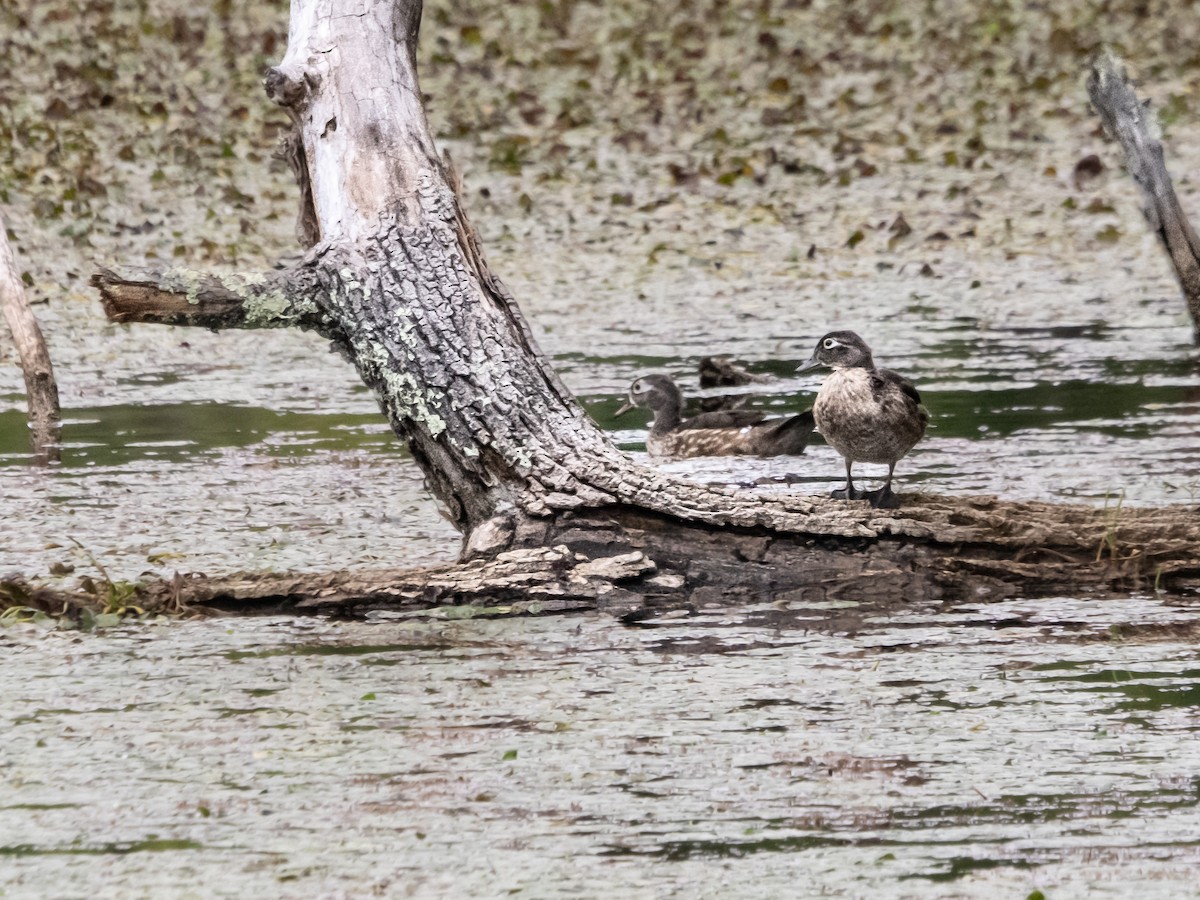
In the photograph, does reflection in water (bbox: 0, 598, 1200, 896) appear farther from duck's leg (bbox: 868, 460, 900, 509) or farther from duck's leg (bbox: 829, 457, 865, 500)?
duck's leg (bbox: 829, 457, 865, 500)

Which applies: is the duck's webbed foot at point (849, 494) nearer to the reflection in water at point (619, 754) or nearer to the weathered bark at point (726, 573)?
the weathered bark at point (726, 573)

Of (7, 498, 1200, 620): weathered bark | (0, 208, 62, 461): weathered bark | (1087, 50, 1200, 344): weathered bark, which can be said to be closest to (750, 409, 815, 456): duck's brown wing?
(1087, 50, 1200, 344): weathered bark

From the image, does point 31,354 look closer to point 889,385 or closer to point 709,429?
point 709,429

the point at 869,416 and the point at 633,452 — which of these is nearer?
the point at 869,416

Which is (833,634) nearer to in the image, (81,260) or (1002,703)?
(1002,703)

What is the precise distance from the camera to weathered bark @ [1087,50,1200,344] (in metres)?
8.64

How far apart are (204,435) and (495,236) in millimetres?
6087

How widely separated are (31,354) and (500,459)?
400 cm

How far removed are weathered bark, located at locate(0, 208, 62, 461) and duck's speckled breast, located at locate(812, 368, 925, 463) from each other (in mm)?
4037

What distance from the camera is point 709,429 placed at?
10125mm

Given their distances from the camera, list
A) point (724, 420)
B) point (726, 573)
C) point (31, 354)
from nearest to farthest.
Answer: point (726, 573) < point (31, 354) < point (724, 420)

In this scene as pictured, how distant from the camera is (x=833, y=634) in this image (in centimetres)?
622

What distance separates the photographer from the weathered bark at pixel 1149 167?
28.3ft

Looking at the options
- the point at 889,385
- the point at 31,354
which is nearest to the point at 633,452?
the point at 31,354
